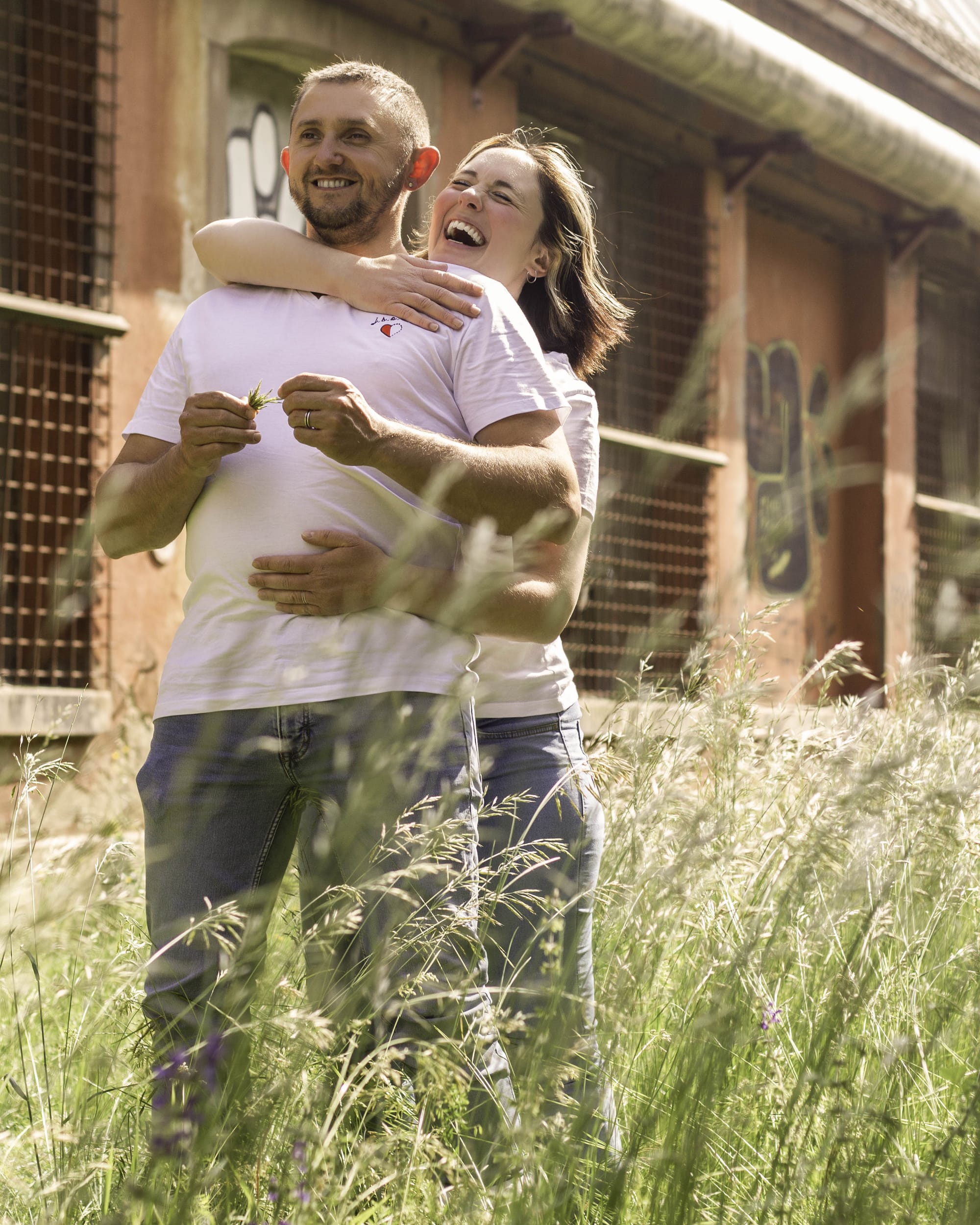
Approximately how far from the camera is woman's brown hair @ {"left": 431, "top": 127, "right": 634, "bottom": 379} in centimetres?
298

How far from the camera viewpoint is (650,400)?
9.55m

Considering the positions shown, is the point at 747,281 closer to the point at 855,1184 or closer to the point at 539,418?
the point at 539,418

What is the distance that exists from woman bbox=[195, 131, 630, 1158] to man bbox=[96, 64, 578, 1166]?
5 centimetres

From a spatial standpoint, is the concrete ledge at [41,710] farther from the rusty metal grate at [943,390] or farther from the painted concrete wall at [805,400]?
the rusty metal grate at [943,390]

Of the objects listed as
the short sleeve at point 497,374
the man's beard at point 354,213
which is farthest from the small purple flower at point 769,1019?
the man's beard at point 354,213

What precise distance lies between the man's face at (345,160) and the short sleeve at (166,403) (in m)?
0.34

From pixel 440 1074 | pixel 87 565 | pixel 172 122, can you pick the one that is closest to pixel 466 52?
pixel 172 122

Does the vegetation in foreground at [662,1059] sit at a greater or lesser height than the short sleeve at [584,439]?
lesser

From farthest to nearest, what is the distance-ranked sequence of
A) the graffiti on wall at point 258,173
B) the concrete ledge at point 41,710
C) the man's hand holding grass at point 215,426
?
the graffiti on wall at point 258,173, the concrete ledge at point 41,710, the man's hand holding grass at point 215,426

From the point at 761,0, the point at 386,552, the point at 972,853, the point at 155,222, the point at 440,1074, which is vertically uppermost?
the point at 761,0

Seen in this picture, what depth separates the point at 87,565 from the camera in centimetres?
562

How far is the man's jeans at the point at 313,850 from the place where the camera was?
1911 millimetres

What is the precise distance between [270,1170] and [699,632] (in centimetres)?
88

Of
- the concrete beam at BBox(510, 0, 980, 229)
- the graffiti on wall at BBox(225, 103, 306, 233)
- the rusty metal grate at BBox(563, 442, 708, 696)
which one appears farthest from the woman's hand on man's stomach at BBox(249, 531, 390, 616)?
the concrete beam at BBox(510, 0, 980, 229)
